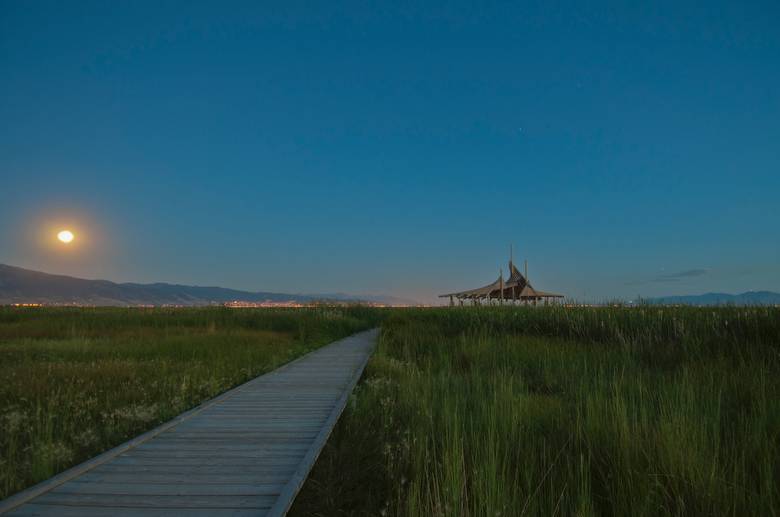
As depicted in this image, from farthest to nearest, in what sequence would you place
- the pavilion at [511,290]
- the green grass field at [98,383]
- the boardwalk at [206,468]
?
1. the pavilion at [511,290]
2. the green grass field at [98,383]
3. the boardwalk at [206,468]

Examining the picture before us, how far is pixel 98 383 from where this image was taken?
24.6ft

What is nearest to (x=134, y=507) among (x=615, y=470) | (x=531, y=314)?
(x=615, y=470)

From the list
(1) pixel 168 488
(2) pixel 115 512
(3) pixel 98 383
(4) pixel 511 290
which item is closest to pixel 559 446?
(1) pixel 168 488

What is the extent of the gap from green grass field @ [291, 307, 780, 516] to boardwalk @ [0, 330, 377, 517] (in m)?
0.42

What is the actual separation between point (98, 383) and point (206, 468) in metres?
5.20

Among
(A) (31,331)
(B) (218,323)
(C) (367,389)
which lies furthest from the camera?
(B) (218,323)

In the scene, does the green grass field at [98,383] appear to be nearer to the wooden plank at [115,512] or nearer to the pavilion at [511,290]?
the wooden plank at [115,512]

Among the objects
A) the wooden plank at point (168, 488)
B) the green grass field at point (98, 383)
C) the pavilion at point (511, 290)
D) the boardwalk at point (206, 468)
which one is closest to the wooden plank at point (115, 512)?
the boardwalk at point (206, 468)

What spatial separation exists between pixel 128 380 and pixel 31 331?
12774 millimetres

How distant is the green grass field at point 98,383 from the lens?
450cm

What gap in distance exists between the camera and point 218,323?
65.5ft

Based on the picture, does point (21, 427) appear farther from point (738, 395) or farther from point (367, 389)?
point (738, 395)

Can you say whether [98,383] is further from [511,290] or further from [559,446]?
[511,290]

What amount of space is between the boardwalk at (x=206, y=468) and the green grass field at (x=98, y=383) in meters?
0.71
